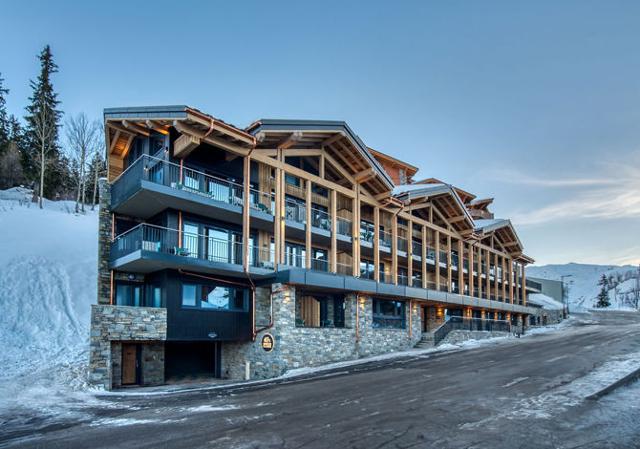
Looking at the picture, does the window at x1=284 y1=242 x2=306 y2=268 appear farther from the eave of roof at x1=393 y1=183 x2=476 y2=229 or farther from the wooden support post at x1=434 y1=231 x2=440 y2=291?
the wooden support post at x1=434 y1=231 x2=440 y2=291

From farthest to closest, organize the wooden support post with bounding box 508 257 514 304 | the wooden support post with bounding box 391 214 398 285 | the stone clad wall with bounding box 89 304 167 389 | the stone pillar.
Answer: the wooden support post with bounding box 508 257 514 304
the wooden support post with bounding box 391 214 398 285
the stone pillar
the stone clad wall with bounding box 89 304 167 389

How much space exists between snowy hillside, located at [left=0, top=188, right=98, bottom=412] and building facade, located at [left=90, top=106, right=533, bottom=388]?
293 centimetres

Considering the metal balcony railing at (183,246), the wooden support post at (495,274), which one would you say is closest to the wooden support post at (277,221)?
the metal balcony railing at (183,246)

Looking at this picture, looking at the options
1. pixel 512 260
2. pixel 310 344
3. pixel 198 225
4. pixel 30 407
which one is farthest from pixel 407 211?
pixel 30 407

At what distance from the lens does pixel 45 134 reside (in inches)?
1914

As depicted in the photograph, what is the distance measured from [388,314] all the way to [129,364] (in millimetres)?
15465

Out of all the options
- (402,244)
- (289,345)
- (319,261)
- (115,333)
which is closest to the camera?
(115,333)

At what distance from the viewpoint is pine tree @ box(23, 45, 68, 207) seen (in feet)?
157

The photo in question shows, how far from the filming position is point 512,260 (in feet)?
161

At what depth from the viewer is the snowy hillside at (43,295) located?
63.9 ft

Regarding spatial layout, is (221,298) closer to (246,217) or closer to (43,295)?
(246,217)

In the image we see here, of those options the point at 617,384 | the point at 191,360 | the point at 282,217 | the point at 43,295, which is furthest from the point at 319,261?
the point at 617,384

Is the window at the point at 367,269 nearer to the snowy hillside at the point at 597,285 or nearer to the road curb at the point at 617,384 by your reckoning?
the road curb at the point at 617,384

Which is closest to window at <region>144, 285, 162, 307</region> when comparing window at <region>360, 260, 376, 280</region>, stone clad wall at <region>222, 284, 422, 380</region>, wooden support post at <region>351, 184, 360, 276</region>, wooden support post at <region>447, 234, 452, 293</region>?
stone clad wall at <region>222, 284, 422, 380</region>
